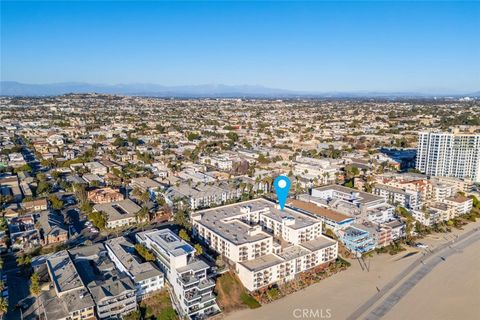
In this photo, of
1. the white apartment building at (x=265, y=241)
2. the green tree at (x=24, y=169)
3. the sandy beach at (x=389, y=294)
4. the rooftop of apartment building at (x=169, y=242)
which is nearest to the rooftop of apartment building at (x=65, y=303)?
the rooftop of apartment building at (x=169, y=242)

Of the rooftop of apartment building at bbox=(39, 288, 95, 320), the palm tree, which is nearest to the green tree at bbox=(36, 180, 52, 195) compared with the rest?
the rooftop of apartment building at bbox=(39, 288, 95, 320)

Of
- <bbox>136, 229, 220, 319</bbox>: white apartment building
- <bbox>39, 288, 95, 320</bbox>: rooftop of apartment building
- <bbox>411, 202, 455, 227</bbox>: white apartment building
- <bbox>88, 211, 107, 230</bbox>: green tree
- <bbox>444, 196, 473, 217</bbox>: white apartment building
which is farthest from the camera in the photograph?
<bbox>444, 196, 473, 217</bbox>: white apartment building

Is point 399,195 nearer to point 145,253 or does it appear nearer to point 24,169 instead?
point 145,253

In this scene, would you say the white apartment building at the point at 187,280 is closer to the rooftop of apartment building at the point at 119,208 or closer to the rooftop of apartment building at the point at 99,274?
the rooftop of apartment building at the point at 99,274

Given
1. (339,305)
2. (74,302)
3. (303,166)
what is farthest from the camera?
(303,166)

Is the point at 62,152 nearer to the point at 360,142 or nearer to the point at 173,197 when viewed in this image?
the point at 173,197

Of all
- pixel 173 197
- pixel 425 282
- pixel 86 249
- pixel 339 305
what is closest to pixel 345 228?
pixel 425 282

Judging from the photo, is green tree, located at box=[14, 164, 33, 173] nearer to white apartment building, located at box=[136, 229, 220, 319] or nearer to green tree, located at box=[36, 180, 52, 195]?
green tree, located at box=[36, 180, 52, 195]
